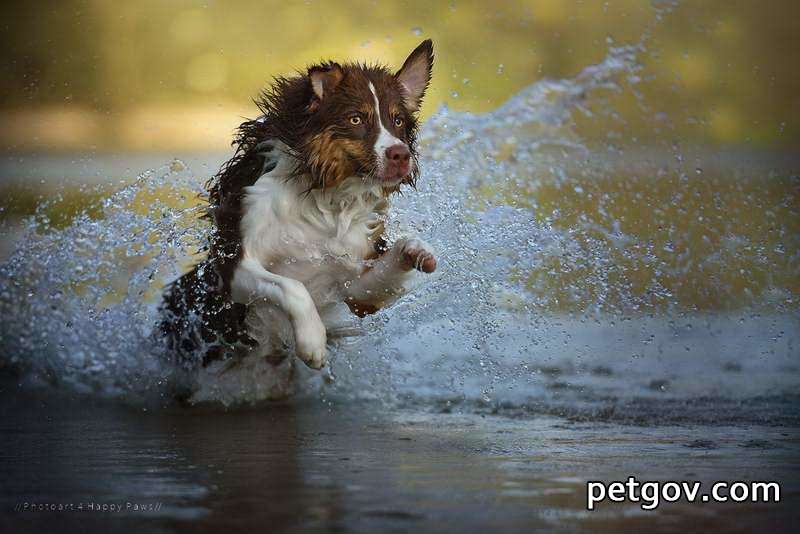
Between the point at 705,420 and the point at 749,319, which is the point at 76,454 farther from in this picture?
the point at 749,319

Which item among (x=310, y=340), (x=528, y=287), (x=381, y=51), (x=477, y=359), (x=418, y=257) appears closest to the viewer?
(x=310, y=340)

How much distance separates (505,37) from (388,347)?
4.06 meters

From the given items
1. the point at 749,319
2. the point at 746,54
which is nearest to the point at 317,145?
the point at 749,319

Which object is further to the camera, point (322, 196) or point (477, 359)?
point (477, 359)

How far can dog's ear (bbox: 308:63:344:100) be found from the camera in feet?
13.0

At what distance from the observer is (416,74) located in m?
4.23

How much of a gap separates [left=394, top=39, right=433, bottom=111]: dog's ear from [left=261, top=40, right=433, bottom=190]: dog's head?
0.04m

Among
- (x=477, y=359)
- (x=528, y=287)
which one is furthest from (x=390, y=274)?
(x=528, y=287)

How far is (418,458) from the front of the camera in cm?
334

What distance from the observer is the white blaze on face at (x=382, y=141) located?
12.8 ft

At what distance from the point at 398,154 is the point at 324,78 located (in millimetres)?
389

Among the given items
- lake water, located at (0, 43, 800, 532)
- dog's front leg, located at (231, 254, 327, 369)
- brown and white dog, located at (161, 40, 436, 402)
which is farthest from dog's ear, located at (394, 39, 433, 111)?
lake water, located at (0, 43, 800, 532)

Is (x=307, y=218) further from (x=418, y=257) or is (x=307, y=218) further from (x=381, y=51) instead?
(x=381, y=51)

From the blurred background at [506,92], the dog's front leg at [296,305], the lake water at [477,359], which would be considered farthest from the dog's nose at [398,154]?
the blurred background at [506,92]
